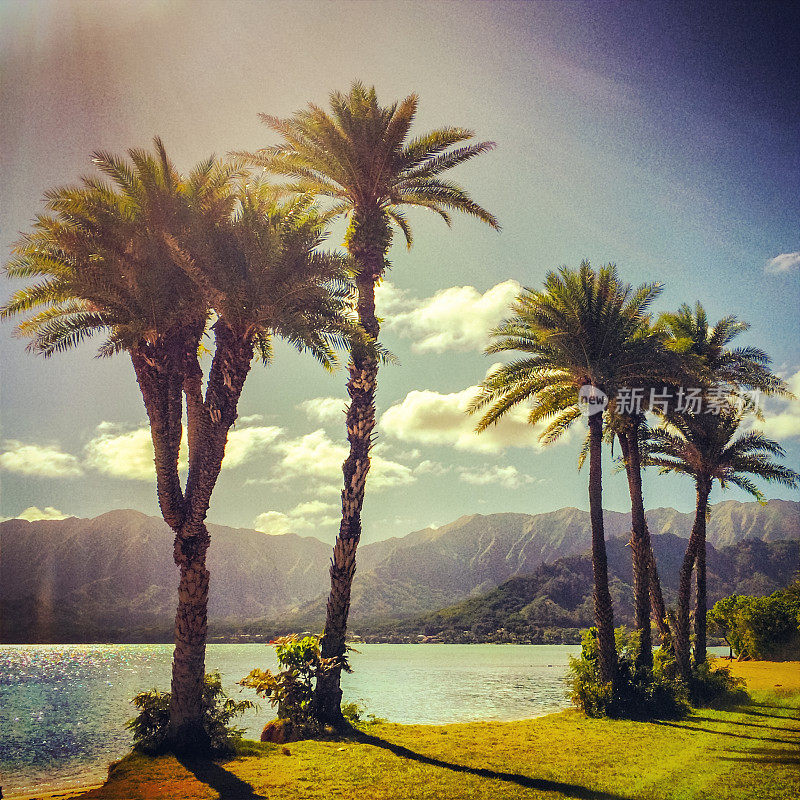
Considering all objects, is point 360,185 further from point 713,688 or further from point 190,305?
point 713,688

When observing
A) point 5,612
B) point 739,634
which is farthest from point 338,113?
point 5,612

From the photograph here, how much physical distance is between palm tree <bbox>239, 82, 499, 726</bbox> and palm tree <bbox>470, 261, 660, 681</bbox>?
498 cm

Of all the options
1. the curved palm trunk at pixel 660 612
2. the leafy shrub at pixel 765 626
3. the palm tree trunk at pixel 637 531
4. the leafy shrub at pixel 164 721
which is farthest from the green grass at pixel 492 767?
the leafy shrub at pixel 765 626

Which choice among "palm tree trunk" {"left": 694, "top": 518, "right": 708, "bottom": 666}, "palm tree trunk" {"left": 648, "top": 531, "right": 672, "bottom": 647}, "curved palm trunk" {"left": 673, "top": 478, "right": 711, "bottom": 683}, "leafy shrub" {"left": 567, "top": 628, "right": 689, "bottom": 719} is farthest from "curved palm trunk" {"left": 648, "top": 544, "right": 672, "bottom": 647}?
"leafy shrub" {"left": 567, "top": 628, "right": 689, "bottom": 719}

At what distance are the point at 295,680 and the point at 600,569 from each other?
34.9ft

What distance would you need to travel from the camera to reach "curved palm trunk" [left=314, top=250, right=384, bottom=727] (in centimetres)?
1420

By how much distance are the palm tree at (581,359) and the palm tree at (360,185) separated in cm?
498

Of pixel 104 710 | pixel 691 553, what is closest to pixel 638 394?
pixel 691 553

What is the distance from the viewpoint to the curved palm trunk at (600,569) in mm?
18094

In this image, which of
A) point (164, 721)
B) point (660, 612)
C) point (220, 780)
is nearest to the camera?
point (220, 780)

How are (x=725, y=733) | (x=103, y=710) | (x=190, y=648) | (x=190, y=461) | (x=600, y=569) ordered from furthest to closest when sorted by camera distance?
(x=103, y=710), (x=600, y=569), (x=725, y=733), (x=190, y=461), (x=190, y=648)

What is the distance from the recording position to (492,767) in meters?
10.5

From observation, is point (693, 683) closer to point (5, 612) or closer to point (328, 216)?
point (328, 216)

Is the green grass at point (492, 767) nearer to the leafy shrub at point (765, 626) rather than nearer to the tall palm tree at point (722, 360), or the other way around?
the tall palm tree at point (722, 360)
